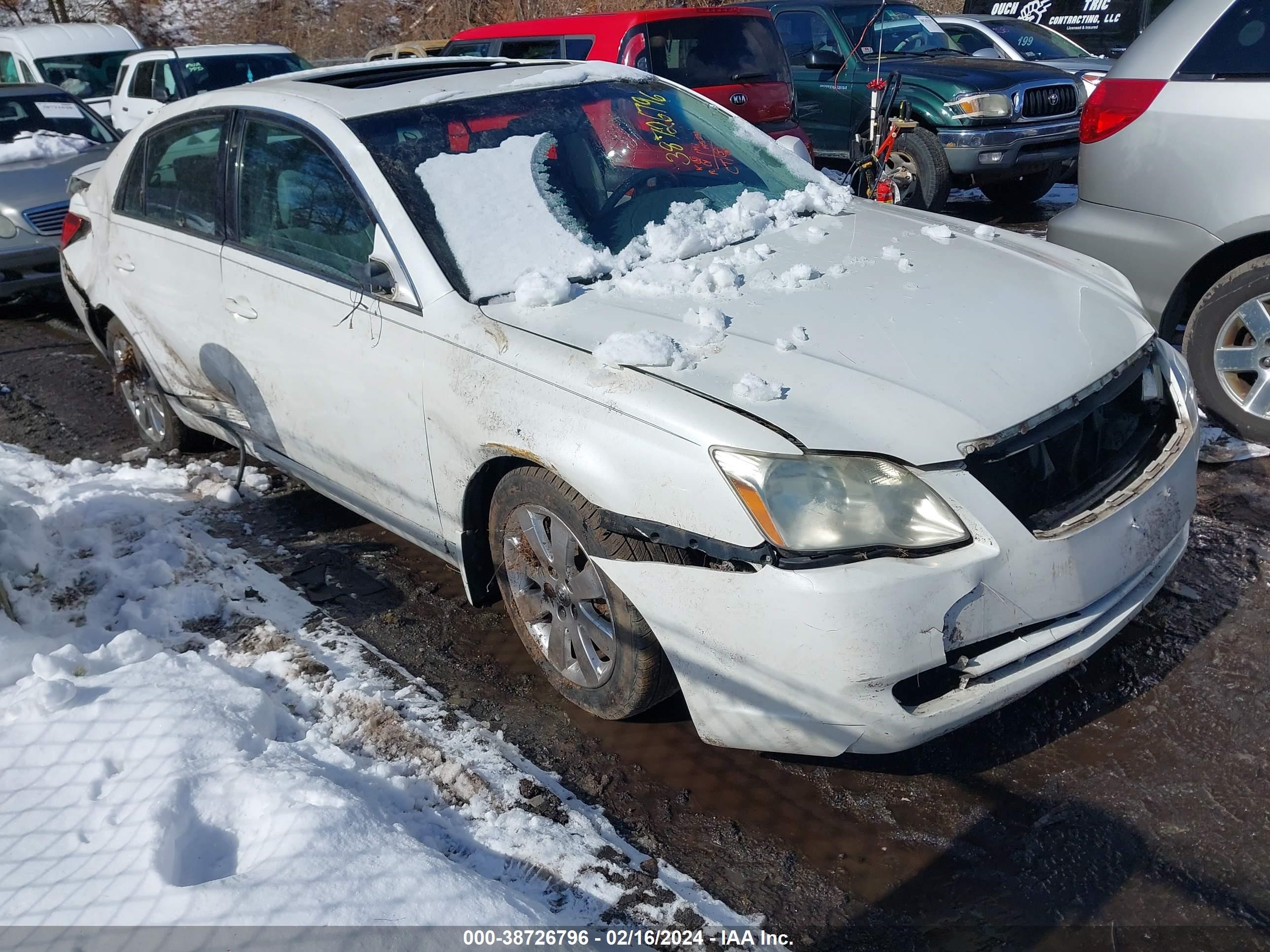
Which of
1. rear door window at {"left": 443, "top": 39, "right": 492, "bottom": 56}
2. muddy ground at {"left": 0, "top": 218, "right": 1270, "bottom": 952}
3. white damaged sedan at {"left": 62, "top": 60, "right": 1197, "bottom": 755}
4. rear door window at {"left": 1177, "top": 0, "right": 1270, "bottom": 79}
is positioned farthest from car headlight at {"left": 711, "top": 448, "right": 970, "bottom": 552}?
rear door window at {"left": 443, "top": 39, "right": 492, "bottom": 56}

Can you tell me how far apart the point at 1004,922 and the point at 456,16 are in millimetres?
28290

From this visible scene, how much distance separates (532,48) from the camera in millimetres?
9312

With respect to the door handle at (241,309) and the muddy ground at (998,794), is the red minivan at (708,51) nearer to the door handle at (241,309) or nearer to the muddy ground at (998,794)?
the door handle at (241,309)

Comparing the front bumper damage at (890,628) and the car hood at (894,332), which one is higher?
the car hood at (894,332)

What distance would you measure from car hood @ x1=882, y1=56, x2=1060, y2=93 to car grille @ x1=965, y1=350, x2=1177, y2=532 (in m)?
6.96

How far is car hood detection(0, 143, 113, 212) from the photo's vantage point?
7980 millimetres

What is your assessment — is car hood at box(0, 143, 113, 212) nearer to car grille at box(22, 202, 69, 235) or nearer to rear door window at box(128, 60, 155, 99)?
car grille at box(22, 202, 69, 235)

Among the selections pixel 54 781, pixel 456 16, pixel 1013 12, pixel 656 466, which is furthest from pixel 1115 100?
pixel 456 16

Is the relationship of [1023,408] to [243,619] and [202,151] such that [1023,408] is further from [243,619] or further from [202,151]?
[202,151]

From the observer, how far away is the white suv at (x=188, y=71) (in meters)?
12.7

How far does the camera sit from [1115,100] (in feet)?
15.7

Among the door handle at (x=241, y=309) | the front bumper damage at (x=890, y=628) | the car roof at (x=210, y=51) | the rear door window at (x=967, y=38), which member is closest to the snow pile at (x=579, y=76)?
the door handle at (x=241, y=309)

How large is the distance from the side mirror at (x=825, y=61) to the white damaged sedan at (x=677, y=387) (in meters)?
6.10

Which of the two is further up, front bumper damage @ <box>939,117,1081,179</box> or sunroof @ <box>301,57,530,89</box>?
sunroof @ <box>301,57,530,89</box>
